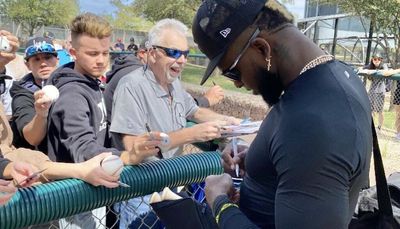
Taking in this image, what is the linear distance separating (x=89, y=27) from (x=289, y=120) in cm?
190

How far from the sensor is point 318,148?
3.61 feet

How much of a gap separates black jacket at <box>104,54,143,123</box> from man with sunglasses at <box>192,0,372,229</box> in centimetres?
160

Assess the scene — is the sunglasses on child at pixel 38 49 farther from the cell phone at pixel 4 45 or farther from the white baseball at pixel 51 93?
the white baseball at pixel 51 93

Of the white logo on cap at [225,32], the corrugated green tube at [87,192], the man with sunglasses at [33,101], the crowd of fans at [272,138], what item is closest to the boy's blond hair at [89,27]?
the man with sunglasses at [33,101]

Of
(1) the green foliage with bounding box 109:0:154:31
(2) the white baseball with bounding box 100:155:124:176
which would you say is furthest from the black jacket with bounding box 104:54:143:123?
(1) the green foliage with bounding box 109:0:154:31

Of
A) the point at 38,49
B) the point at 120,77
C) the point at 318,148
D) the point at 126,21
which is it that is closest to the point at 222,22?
the point at 318,148

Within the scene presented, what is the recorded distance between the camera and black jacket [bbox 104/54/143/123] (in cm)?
294

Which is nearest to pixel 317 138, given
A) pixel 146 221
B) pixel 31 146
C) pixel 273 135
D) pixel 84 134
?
pixel 273 135

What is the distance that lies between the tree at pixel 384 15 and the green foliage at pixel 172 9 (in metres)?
11.2

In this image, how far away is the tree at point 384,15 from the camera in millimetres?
14539

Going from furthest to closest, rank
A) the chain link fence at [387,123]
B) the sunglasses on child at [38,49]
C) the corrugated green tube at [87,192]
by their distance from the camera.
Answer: the chain link fence at [387,123]
the sunglasses on child at [38,49]
the corrugated green tube at [87,192]

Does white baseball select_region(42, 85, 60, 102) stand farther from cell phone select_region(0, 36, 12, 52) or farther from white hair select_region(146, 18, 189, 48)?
white hair select_region(146, 18, 189, 48)

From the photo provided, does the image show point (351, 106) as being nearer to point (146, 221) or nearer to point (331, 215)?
point (331, 215)

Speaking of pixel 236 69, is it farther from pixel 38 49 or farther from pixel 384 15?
pixel 384 15
